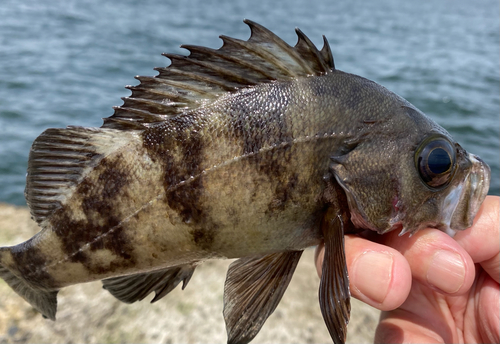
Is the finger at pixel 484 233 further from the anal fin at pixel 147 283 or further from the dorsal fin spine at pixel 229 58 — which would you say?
the anal fin at pixel 147 283

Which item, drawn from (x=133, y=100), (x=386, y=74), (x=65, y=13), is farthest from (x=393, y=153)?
(x=65, y=13)

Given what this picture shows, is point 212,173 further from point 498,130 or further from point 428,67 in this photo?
point 428,67

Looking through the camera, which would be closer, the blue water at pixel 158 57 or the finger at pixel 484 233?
the finger at pixel 484 233

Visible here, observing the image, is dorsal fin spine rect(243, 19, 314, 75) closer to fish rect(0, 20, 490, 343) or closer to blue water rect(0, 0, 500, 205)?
fish rect(0, 20, 490, 343)

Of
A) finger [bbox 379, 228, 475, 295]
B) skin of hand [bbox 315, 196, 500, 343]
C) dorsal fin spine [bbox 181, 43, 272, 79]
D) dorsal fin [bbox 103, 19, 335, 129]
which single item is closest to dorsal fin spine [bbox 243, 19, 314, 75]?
dorsal fin [bbox 103, 19, 335, 129]

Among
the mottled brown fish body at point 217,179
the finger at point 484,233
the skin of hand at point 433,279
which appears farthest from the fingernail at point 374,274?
the finger at point 484,233
